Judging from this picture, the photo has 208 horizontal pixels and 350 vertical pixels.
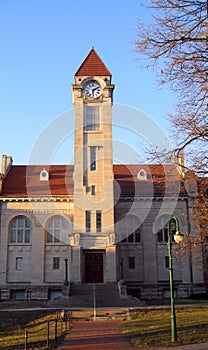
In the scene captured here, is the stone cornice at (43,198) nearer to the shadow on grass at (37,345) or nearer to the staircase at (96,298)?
the staircase at (96,298)

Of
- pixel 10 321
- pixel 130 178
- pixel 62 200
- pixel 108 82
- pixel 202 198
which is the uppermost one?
pixel 108 82

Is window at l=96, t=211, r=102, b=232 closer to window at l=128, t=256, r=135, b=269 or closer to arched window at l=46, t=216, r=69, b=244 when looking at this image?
arched window at l=46, t=216, r=69, b=244

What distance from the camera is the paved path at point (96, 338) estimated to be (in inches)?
620

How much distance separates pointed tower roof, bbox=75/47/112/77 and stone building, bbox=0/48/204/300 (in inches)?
4.2

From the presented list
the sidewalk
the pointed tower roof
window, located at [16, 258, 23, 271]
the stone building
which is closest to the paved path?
the sidewalk

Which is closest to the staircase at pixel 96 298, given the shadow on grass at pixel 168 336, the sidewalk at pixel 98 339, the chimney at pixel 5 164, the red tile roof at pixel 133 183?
the sidewalk at pixel 98 339

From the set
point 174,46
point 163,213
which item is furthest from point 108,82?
point 174,46

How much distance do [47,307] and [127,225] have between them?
48.7 ft

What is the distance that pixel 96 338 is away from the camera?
59.2 ft

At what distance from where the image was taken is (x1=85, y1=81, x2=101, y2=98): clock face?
139ft

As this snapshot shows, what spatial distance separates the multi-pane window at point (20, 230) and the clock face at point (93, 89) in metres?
14.5

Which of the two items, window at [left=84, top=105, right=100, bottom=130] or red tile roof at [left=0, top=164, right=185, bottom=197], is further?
red tile roof at [left=0, top=164, right=185, bottom=197]

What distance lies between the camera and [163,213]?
140ft

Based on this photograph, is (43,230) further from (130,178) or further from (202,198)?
(202,198)
